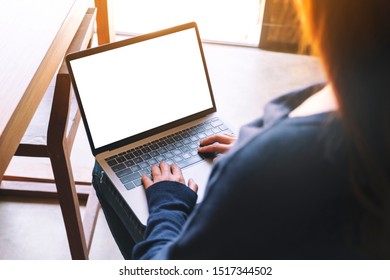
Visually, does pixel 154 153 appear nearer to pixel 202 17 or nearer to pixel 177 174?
pixel 177 174

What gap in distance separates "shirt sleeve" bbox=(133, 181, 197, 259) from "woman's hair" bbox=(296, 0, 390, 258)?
325 millimetres

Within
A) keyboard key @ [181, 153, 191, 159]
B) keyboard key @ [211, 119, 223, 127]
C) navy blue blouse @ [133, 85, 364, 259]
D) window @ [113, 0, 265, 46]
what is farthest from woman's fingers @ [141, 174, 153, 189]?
window @ [113, 0, 265, 46]

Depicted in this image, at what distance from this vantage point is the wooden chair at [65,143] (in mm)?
920

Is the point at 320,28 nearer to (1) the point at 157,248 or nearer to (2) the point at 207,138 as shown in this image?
(1) the point at 157,248

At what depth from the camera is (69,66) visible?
0.88 m

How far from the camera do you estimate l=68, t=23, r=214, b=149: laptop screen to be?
3.03 ft

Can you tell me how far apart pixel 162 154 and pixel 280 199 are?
0.51 meters

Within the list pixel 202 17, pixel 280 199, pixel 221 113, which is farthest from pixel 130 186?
pixel 202 17

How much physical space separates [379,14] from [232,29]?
199cm

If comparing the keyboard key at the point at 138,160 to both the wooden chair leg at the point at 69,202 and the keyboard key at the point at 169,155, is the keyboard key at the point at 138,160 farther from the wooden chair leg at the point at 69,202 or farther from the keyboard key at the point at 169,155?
the wooden chair leg at the point at 69,202

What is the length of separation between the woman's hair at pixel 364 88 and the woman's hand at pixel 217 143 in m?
0.48

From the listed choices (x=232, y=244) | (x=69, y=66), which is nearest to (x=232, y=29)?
(x=69, y=66)

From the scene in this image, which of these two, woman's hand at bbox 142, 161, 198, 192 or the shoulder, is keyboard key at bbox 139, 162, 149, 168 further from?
the shoulder

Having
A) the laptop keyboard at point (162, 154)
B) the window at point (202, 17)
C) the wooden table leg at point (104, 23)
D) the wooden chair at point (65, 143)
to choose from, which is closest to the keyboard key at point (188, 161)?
the laptop keyboard at point (162, 154)
